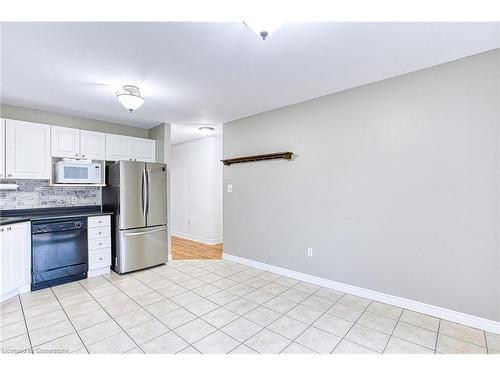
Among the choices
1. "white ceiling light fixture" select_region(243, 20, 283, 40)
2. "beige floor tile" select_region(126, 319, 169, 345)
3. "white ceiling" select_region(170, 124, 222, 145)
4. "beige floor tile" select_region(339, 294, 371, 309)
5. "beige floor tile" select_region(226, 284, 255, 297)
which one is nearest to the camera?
"white ceiling light fixture" select_region(243, 20, 283, 40)

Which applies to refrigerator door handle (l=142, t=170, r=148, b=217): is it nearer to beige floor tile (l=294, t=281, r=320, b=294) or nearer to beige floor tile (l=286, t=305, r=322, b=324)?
beige floor tile (l=294, t=281, r=320, b=294)

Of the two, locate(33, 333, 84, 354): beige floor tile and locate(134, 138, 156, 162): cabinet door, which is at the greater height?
locate(134, 138, 156, 162): cabinet door

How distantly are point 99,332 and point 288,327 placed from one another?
64.6 inches

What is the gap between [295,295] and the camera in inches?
116

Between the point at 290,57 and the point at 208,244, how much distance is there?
4.33 m

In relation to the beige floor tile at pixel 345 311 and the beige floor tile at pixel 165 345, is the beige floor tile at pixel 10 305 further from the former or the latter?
the beige floor tile at pixel 345 311

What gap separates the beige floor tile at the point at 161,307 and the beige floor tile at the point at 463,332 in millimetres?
2514

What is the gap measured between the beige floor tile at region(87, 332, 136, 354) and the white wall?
3.56 meters

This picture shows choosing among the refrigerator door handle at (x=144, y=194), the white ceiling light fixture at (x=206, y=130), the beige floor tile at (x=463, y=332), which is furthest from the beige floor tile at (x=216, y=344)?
the white ceiling light fixture at (x=206, y=130)

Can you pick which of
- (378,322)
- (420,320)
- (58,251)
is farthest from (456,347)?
(58,251)

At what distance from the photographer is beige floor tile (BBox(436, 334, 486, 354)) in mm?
1908

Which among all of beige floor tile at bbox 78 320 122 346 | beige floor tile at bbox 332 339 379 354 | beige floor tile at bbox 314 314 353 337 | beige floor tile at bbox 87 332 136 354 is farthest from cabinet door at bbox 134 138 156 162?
beige floor tile at bbox 332 339 379 354

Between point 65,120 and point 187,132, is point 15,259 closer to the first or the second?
point 65,120
